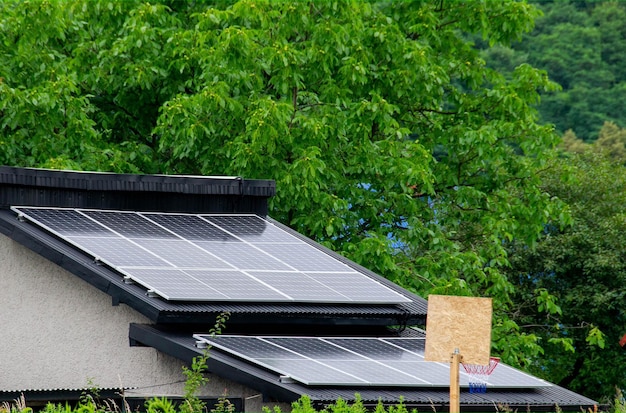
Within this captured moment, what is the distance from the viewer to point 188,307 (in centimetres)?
1435

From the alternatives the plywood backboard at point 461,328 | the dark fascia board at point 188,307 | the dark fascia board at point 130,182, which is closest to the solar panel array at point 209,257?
the dark fascia board at point 188,307

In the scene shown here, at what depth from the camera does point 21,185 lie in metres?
16.5

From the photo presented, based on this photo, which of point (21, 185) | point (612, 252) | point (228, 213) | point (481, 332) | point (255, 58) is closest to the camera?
point (481, 332)

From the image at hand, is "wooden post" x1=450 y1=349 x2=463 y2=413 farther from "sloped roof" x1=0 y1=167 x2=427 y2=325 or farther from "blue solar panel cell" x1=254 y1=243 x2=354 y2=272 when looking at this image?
"blue solar panel cell" x1=254 y1=243 x2=354 y2=272

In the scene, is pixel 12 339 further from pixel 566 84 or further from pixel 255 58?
pixel 566 84

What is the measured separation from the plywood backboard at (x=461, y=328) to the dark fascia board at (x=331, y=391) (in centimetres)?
283

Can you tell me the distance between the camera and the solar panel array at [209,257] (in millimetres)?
15148

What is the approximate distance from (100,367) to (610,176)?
3128 cm

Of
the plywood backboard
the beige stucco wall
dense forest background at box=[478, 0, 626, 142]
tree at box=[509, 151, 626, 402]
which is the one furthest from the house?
dense forest background at box=[478, 0, 626, 142]

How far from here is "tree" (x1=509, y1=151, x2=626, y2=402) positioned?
132 feet

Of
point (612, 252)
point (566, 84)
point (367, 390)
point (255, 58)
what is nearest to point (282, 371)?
point (367, 390)

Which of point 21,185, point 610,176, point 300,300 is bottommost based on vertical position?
point 300,300

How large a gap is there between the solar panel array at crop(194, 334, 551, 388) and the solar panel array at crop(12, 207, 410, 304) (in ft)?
1.88

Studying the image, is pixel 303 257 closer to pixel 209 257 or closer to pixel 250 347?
pixel 209 257
